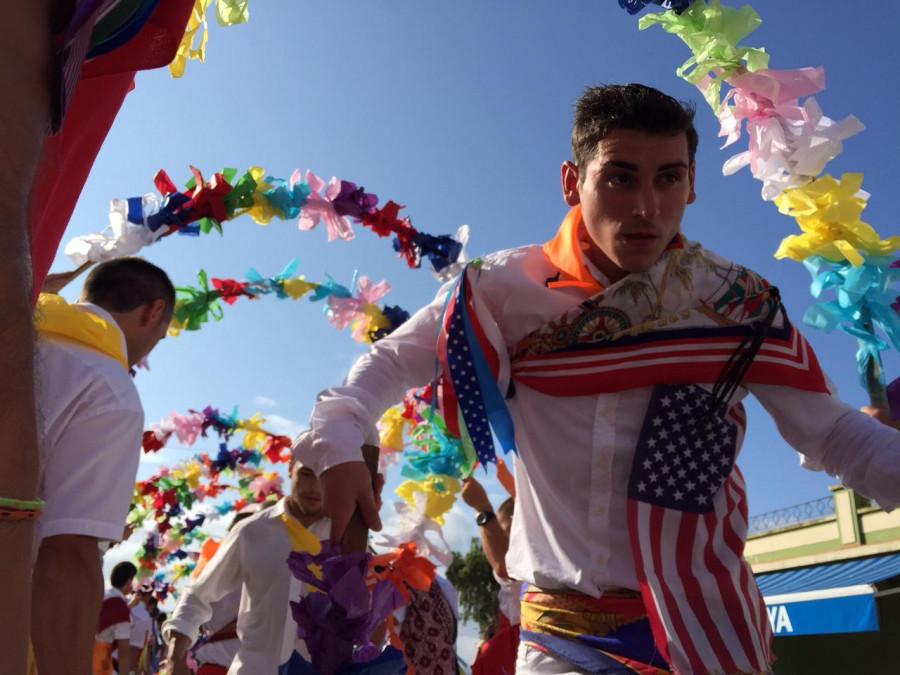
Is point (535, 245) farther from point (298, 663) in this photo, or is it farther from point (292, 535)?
point (292, 535)

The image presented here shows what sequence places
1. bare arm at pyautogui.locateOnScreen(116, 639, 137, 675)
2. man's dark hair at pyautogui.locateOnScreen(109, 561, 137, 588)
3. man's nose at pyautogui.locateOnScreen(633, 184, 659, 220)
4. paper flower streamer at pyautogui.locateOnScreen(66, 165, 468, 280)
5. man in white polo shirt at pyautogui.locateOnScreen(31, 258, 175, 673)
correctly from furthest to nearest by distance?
man's dark hair at pyautogui.locateOnScreen(109, 561, 137, 588) → bare arm at pyautogui.locateOnScreen(116, 639, 137, 675) → paper flower streamer at pyautogui.locateOnScreen(66, 165, 468, 280) → man's nose at pyautogui.locateOnScreen(633, 184, 659, 220) → man in white polo shirt at pyautogui.locateOnScreen(31, 258, 175, 673)

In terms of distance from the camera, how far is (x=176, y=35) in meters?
1.08

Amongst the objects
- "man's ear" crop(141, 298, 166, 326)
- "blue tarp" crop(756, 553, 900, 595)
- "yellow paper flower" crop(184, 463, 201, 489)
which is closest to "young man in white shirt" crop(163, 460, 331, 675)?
"man's ear" crop(141, 298, 166, 326)

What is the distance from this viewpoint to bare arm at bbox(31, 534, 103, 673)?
1831 mm

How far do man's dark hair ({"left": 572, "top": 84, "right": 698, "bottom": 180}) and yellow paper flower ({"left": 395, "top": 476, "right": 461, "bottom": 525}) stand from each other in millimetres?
3533

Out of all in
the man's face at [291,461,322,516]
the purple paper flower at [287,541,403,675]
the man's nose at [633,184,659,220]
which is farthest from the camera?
the man's face at [291,461,322,516]

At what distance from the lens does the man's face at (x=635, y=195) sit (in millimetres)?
2070

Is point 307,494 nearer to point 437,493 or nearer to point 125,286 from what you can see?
point 437,493

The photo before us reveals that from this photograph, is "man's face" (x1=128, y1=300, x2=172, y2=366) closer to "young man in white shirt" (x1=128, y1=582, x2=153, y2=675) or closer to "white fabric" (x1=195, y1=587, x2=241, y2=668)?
"white fabric" (x1=195, y1=587, x2=241, y2=668)

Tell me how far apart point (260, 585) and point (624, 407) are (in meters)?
3.04

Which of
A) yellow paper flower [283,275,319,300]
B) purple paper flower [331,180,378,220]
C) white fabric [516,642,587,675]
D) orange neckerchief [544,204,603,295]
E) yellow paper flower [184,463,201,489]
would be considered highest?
purple paper flower [331,180,378,220]

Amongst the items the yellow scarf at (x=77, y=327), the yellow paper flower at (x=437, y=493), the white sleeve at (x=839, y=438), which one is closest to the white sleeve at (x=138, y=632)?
the yellow paper flower at (x=437, y=493)

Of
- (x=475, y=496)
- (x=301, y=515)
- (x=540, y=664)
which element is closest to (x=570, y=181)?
(x=540, y=664)

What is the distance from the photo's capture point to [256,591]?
442cm
